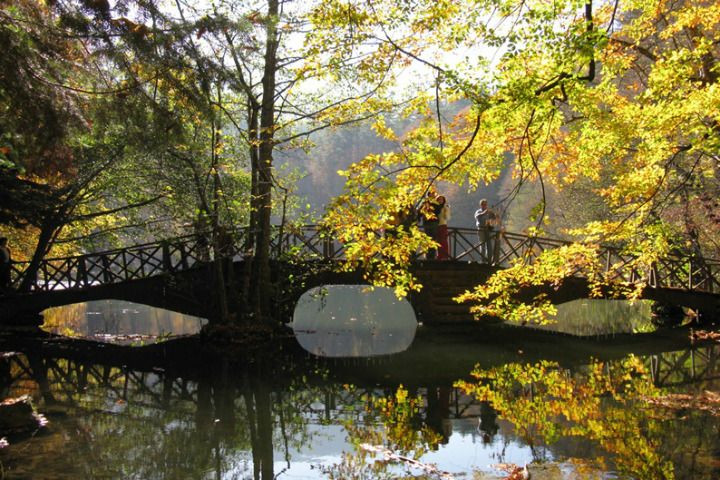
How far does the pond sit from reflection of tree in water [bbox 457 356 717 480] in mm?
26

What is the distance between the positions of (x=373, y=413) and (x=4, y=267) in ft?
36.0

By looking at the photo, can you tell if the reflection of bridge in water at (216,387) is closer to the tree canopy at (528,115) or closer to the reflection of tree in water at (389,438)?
the reflection of tree in water at (389,438)

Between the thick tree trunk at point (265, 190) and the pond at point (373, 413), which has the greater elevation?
the thick tree trunk at point (265, 190)

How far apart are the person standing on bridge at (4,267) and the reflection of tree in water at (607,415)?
1091cm

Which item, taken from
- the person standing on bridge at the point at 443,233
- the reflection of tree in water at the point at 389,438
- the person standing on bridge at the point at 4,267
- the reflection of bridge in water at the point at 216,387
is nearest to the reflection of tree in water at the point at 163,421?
the reflection of bridge in water at the point at 216,387

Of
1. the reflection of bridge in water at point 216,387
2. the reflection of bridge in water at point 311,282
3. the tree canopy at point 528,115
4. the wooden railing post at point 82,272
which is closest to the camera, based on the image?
the tree canopy at point 528,115

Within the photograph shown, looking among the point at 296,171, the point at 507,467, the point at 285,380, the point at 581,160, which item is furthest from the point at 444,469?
the point at 296,171

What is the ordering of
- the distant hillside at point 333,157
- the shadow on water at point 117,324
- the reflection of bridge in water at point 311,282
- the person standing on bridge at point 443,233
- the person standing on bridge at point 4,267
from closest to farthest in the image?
1. the person standing on bridge at point 4,267
2. the reflection of bridge in water at point 311,282
3. the person standing on bridge at point 443,233
4. the shadow on water at point 117,324
5. the distant hillside at point 333,157

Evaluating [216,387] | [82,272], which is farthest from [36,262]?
[216,387]

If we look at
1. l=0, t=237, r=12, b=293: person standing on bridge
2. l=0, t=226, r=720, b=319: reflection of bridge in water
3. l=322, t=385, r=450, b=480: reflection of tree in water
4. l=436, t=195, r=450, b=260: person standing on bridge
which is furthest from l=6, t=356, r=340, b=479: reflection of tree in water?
l=436, t=195, r=450, b=260: person standing on bridge

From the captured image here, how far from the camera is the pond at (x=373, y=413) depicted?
18.8 ft

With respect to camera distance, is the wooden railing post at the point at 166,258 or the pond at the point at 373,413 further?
the wooden railing post at the point at 166,258

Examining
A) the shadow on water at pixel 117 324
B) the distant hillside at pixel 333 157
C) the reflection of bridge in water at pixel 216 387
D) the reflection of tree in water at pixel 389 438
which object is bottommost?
the reflection of tree in water at pixel 389 438

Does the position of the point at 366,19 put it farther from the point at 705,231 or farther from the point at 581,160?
the point at 705,231
